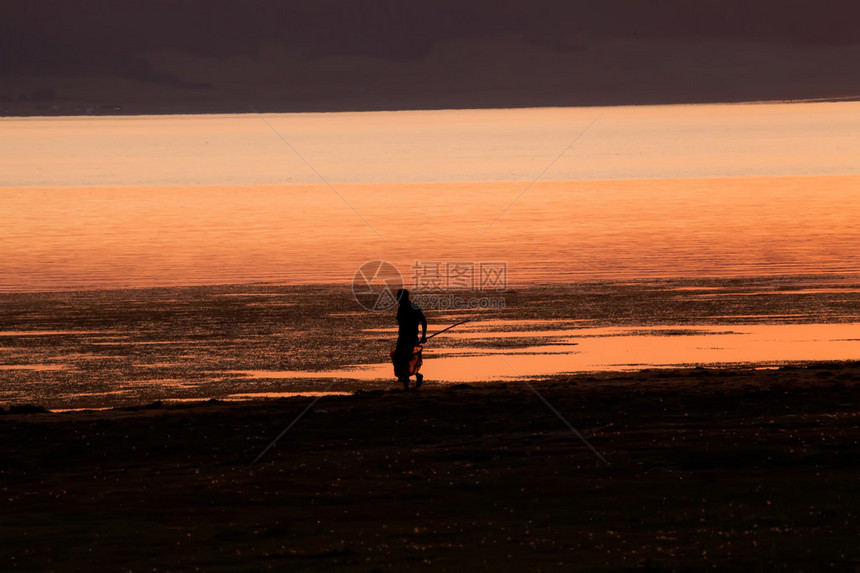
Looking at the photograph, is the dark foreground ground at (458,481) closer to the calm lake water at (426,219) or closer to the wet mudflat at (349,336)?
the wet mudflat at (349,336)

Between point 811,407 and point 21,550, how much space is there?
36.7 feet

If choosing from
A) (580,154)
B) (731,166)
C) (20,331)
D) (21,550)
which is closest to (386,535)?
(21,550)

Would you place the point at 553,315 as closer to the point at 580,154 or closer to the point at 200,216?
the point at 200,216

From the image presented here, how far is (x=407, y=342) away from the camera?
20594 mm

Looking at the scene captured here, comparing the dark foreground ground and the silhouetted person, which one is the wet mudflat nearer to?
the silhouetted person

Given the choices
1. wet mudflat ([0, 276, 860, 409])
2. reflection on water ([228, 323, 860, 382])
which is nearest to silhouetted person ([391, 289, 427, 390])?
wet mudflat ([0, 276, 860, 409])

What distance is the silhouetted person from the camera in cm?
2030

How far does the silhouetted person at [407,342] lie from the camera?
20.3m

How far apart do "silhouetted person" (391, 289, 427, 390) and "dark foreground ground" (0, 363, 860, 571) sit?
26.4 inches

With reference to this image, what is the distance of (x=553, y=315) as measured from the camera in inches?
1186

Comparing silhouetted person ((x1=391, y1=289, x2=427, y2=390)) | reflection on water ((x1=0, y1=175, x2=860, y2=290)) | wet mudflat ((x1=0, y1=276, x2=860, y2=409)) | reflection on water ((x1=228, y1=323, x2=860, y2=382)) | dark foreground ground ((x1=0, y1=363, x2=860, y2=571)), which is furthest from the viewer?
reflection on water ((x1=0, y1=175, x2=860, y2=290))

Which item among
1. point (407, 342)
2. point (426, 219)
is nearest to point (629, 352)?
point (407, 342)

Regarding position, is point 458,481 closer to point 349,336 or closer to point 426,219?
point 349,336

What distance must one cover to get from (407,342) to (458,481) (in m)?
6.06
